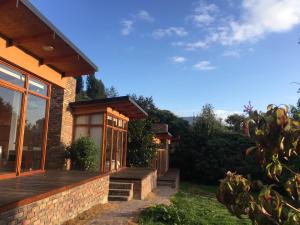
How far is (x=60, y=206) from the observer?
7.58 metres

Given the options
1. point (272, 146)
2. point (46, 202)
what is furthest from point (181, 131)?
point (272, 146)

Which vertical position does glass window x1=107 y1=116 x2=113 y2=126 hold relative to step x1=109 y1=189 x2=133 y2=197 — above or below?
above

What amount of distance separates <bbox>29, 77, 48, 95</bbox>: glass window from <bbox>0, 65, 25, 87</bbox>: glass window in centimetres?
46

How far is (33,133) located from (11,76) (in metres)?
2.16

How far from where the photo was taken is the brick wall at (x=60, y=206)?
5.70 metres

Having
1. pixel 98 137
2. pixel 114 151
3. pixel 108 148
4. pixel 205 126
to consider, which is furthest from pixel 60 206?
pixel 205 126

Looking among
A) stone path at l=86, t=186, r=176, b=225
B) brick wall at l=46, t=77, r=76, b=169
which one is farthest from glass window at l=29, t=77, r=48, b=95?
stone path at l=86, t=186, r=176, b=225

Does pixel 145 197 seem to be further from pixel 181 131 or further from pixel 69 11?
pixel 181 131

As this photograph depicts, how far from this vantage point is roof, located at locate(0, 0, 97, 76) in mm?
7207

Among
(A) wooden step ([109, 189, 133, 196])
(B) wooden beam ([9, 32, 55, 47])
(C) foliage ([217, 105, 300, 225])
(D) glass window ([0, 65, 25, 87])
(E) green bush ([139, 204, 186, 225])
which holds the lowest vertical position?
(E) green bush ([139, 204, 186, 225])

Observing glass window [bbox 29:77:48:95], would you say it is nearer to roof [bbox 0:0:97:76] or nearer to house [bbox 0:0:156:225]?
house [bbox 0:0:156:225]

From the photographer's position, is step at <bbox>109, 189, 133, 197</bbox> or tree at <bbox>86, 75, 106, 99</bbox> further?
tree at <bbox>86, 75, 106, 99</bbox>

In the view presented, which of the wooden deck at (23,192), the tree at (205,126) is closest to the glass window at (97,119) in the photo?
the wooden deck at (23,192)

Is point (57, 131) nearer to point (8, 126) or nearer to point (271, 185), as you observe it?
point (8, 126)
